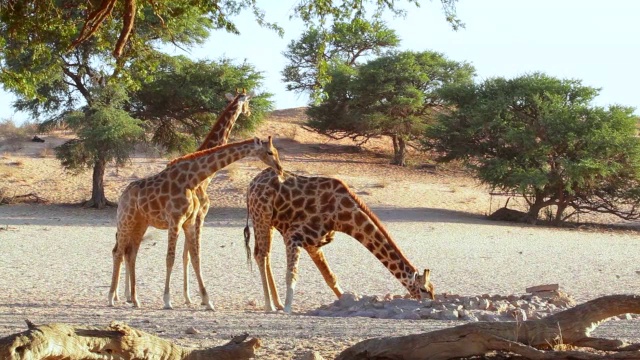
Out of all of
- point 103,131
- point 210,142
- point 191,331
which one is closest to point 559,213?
point 103,131

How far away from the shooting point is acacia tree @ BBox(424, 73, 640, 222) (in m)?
30.8

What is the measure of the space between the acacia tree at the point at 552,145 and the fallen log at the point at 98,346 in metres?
24.8

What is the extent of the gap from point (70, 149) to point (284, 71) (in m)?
24.0

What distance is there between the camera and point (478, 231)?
26.8m

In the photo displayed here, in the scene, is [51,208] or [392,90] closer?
[51,208]

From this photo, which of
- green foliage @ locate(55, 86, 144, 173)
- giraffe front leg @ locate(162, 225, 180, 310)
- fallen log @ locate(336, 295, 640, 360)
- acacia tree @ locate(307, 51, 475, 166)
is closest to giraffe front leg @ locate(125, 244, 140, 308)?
giraffe front leg @ locate(162, 225, 180, 310)

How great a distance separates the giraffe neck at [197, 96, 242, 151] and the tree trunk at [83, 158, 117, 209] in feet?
59.0

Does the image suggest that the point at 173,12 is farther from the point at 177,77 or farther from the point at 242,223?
the point at 177,77

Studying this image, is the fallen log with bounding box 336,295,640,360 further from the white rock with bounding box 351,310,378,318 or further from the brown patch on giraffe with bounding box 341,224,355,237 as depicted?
the brown patch on giraffe with bounding box 341,224,355,237

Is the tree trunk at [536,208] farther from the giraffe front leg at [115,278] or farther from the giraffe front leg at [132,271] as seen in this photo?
the giraffe front leg at [115,278]

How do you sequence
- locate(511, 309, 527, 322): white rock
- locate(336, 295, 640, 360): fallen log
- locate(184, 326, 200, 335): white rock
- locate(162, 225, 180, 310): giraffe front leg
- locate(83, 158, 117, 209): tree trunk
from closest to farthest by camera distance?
locate(336, 295, 640, 360): fallen log, locate(184, 326, 200, 335): white rock, locate(511, 309, 527, 322): white rock, locate(162, 225, 180, 310): giraffe front leg, locate(83, 158, 117, 209): tree trunk

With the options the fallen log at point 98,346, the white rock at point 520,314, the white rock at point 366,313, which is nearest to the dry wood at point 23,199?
the white rock at point 366,313

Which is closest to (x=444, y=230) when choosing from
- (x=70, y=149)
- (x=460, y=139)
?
(x=460, y=139)

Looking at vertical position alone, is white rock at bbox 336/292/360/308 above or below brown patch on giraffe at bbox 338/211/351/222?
below
